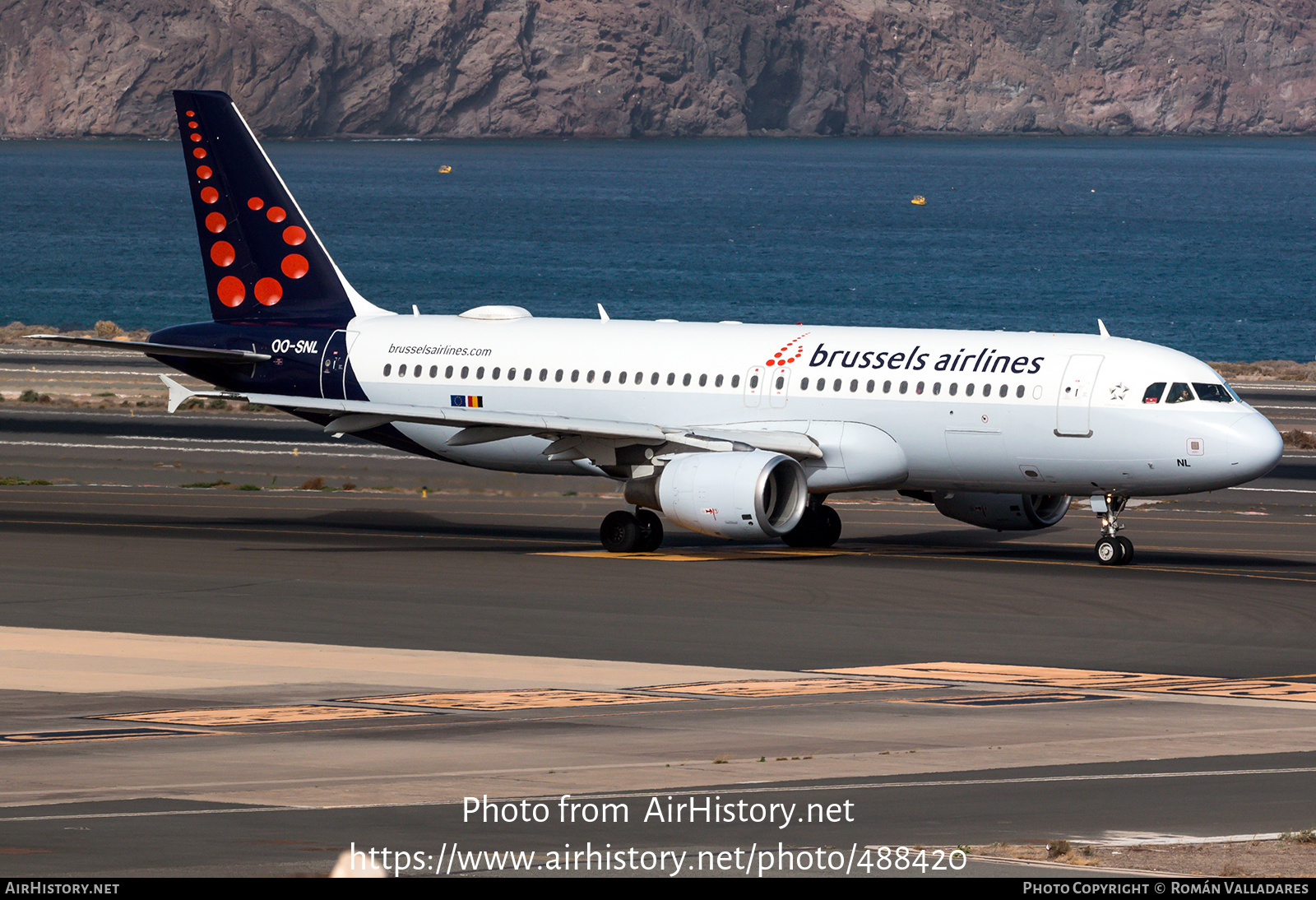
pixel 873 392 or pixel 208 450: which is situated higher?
pixel 208 450

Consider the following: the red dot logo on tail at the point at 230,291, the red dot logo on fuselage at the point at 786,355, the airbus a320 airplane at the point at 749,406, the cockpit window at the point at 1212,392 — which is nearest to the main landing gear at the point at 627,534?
the airbus a320 airplane at the point at 749,406

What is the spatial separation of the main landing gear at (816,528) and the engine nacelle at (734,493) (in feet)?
9.72

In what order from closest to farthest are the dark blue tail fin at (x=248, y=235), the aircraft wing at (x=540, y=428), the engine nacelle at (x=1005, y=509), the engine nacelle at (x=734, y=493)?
the engine nacelle at (x=734, y=493)
the aircraft wing at (x=540, y=428)
the engine nacelle at (x=1005, y=509)
the dark blue tail fin at (x=248, y=235)

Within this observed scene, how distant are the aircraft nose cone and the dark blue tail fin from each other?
64.8 ft

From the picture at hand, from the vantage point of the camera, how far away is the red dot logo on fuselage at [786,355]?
42.2m

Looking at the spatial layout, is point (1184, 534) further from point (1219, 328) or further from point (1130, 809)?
point (1219, 328)

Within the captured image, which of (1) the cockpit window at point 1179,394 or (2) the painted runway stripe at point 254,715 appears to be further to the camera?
(1) the cockpit window at point 1179,394

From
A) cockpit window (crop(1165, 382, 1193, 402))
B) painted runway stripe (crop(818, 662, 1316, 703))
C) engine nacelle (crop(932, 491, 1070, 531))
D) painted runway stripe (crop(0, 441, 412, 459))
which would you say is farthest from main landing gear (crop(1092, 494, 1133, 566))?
painted runway stripe (crop(0, 441, 412, 459))

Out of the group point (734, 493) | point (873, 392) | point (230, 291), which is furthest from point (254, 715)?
point (230, 291)

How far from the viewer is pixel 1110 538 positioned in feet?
132

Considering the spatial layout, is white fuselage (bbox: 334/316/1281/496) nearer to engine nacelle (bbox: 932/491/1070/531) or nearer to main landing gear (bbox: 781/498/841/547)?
engine nacelle (bbox: 932/491/1070/531)

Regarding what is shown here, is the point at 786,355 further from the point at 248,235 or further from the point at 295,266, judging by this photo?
the point at 248,235

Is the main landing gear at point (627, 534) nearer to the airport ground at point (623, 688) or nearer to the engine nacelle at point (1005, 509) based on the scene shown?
the airport ground at point (623, 688)

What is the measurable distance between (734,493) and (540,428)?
4.36 metres
